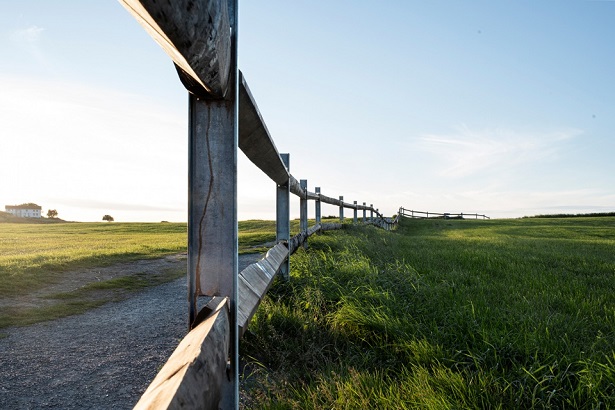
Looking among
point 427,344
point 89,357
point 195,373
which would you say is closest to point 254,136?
point 427,344

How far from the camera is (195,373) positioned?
0.95 metres

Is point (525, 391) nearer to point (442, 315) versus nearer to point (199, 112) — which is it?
point (442, 315)

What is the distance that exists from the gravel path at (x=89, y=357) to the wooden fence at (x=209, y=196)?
38.6 inches

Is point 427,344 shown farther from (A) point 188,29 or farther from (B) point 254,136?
(A) point 188,29

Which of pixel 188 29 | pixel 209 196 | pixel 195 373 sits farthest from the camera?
pixel 209 196

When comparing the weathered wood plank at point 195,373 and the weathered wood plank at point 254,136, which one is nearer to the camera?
the weathered wood plank at point 195,373

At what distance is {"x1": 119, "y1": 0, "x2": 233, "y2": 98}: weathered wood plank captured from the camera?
0.64m

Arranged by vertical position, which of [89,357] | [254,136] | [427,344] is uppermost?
[254,136]

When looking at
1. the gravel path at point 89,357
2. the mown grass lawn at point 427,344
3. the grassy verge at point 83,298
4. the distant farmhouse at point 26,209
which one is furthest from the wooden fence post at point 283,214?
the distant farmhouse at point 26,209

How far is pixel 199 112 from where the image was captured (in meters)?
1.50

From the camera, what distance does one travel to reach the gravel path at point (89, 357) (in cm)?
231

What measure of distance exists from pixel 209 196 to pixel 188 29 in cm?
81

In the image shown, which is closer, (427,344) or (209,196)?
(209,196)

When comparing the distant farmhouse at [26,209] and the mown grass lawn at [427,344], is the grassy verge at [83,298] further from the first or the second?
the distant farmhouse at [26,209]
